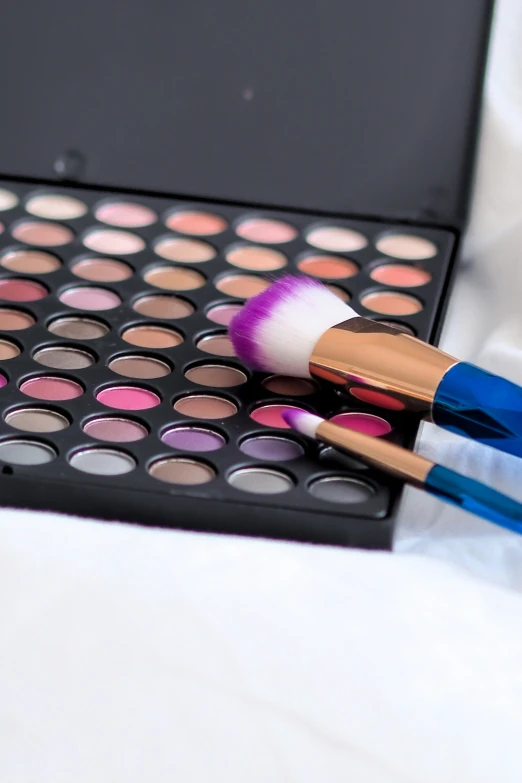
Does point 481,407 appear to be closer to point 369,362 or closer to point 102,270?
point 369,362

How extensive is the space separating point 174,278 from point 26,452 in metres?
0.26

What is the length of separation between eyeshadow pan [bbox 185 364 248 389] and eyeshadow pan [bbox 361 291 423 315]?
0.14m

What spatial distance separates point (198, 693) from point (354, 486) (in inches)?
6.3

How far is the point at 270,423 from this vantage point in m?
0.69

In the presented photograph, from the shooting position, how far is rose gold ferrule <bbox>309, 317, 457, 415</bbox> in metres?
0.65

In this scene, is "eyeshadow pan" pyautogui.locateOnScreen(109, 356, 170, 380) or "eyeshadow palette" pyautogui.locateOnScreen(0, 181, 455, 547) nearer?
"eyeshadow palette" pyautogui.locateOnScreen(0, 181, 455, 547)

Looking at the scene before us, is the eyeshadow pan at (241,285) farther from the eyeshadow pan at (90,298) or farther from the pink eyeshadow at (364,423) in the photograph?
the pink eyeshadow at (364,423)

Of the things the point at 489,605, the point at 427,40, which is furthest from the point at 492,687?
the point at 427,40

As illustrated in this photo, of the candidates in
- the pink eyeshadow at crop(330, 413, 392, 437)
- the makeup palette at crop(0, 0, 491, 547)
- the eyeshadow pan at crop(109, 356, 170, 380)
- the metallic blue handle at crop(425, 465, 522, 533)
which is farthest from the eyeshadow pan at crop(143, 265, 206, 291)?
the metallic blue handle at crop(425, 465, 522, 533)

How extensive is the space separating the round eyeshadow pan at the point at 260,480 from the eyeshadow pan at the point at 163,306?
0.19 meters

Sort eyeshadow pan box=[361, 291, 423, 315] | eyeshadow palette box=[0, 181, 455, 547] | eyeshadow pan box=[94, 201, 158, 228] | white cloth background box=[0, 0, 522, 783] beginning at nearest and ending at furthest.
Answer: white cloth background box=[0, 0, 522, 783]
eyeshadow palette box=[0, 181, 455, 547]
eyeshadow pan box=[361, 291, 423, 315]
eyeshadow pan box=[94, 201, 158, 228]

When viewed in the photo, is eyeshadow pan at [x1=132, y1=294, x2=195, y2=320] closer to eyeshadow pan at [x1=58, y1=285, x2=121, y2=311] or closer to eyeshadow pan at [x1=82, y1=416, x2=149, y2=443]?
eyeshadow pan at [x1=58, y1=285, x2=121, y2=311]

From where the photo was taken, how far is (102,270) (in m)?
0.87

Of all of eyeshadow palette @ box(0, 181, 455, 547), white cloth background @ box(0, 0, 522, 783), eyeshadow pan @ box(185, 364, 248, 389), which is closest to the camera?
white cloth background @ box(0, 0, 522, 783)
